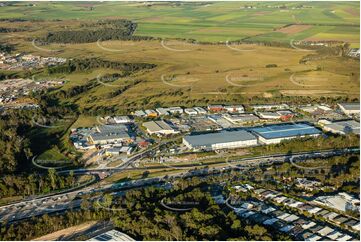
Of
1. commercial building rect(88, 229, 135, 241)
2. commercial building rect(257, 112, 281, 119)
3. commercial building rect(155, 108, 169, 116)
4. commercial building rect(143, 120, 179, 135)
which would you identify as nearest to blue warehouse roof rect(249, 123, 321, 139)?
commercial building rect(257, 112, 281, 119)

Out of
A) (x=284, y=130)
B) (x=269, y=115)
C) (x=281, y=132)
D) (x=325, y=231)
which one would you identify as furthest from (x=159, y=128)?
(x=325, y=231)

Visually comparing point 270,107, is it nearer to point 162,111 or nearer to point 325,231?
point 162,111

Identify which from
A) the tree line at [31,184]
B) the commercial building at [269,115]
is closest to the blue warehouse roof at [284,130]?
the commercial building at [269,115]

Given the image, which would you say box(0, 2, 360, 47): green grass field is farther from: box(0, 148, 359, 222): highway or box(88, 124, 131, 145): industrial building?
box(0, 148, 359, 222): highway

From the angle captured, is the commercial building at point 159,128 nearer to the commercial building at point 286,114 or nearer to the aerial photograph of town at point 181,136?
the aerial photograph of town at point 181,136

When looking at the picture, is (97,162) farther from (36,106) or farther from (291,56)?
(291,56)
